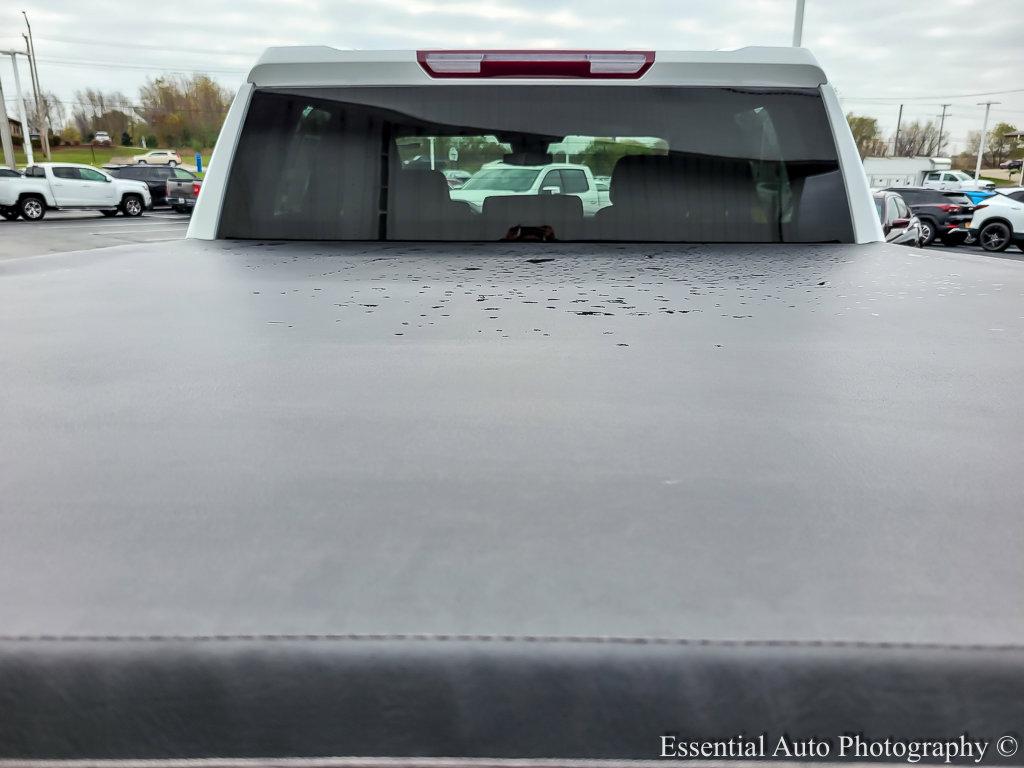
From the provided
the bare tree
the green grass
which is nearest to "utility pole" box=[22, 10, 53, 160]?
the green grass

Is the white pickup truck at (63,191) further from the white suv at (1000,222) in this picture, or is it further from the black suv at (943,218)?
the white suv at (1000,222)

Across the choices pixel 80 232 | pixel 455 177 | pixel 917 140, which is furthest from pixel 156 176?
pixel 917 140

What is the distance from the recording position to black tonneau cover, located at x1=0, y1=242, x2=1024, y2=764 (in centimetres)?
52

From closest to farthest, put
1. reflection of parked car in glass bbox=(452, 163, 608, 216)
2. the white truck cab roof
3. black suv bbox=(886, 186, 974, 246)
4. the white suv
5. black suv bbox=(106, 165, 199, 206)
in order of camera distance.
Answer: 1. the white truck cab roof
2. reflection of parked car in glass bbox=(452, 163, 608, 216)
3. the white suv
4. black suv bbox=(886, 186, 974, 246)
5. black suv bbox=(106, 165, 199, 206)

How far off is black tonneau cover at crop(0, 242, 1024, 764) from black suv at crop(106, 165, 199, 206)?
105 feet

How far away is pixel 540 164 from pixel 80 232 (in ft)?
69.5

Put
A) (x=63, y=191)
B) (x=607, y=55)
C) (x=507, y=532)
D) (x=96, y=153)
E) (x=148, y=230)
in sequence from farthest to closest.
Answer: (x=96, y=153) → (x=63, y=191) → (x=148, y=230) → (x=607, y=55) → (x=507, y=532)

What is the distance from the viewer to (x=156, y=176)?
2975 centimetres

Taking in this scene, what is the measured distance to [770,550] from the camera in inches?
24.4

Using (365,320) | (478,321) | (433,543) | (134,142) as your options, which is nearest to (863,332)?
(478,321)

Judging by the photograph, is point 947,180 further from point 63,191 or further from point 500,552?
point 500,552

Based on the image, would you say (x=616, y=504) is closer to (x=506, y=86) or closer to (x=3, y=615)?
(x=3, y=615)

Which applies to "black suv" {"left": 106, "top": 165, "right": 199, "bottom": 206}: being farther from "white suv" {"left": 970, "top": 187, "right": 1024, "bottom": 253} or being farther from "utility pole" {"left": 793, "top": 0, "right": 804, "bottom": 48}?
"white suv" {"left": 970, "top": 187, "right": 1024, "bottom": 253}

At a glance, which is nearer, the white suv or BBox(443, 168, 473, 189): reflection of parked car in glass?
BBox(443, 168, 473, 189): reflection of parked car in glass
